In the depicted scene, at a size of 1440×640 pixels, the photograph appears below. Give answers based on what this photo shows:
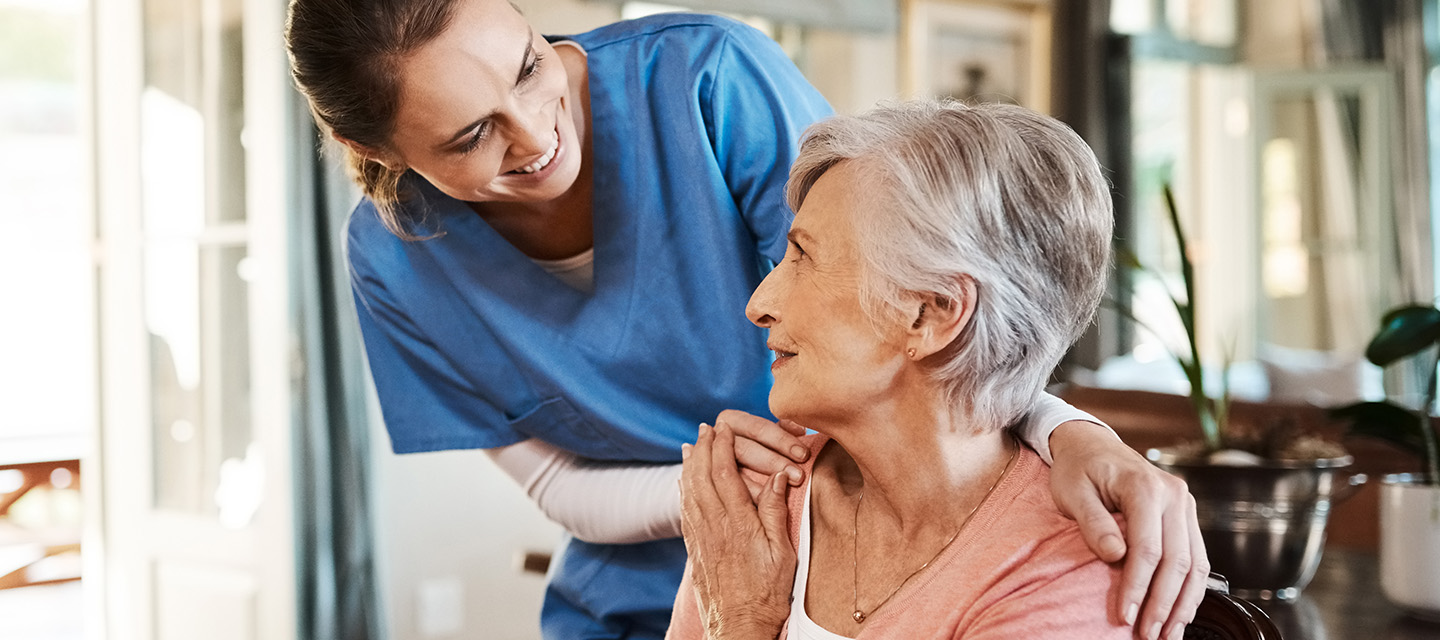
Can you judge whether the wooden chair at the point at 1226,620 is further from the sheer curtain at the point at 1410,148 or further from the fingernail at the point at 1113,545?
the sheer curtain at the point at 1410,148

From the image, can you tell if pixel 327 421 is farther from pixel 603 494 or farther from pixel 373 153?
pixel 373 153

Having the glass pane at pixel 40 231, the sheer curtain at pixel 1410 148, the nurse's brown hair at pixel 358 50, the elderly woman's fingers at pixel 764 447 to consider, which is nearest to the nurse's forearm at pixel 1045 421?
the elderly woman's fingers at pixel 764 447

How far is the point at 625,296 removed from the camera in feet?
4.50

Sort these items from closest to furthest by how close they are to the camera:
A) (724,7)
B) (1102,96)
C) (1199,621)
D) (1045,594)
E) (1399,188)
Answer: (1045,594)
(1199,621)
(724,7)
(1102,96)
(1399,188)

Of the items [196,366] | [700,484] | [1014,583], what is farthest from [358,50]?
[196,366]

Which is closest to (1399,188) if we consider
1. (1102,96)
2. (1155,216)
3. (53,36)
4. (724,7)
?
(1155,216)

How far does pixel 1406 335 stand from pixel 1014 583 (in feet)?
2.62

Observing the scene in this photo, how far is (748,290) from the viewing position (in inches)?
52.2

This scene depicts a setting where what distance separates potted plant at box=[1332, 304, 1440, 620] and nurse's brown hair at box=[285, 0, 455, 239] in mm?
1185

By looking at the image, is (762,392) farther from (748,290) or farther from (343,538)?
(343,538)

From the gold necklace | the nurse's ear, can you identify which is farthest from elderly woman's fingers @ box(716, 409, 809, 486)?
the nurse's ear

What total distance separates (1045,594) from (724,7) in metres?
3.13

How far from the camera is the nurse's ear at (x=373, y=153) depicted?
3.88ft

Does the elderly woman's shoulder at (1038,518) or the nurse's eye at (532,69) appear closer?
the elderly woman's shoulder at (1038,518)
